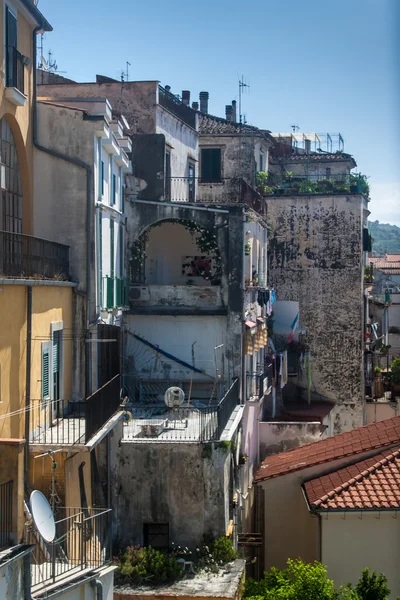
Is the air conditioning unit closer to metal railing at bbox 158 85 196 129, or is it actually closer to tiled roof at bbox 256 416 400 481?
tiled roof at bbox 256 416 400 481

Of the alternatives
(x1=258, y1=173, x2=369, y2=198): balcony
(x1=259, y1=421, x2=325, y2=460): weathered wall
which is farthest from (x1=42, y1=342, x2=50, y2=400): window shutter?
(x1=258, y1=173, x2=369, y2=198): balcony

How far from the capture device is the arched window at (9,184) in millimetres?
18703

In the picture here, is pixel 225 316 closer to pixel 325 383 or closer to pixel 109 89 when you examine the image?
pixel 109 89

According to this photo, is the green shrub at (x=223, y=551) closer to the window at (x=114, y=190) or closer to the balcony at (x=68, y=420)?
the balcony at (x=68, y=420)

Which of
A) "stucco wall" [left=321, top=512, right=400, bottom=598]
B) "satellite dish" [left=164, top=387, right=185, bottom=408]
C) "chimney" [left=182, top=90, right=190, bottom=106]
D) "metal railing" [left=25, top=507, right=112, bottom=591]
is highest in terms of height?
"chimney" [left=182, top=90, right=190, bottom=106]

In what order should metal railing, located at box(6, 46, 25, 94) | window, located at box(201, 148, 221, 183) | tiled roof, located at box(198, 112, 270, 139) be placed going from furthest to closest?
1. tiled roof, located at box(198, 112, 270, 139)
2. window, located at box(201, 148, 221, 183)
3. metal railing, located at box(6, 46, 25, 94)

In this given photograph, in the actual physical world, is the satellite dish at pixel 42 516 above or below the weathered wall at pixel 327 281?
below

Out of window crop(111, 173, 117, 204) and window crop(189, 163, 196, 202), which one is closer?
window crop(111, 173, 117, 204)

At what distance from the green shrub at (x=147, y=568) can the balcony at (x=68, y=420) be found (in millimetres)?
3013

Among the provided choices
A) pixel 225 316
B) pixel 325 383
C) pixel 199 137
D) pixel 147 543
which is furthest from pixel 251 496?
pixel 199 137

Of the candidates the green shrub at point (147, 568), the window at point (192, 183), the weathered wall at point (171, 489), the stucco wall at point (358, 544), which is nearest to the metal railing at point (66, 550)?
the green shrub at point (147, 568)

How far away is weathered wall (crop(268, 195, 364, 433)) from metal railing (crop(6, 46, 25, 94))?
23570 mm

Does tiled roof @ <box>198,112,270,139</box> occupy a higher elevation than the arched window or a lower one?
higher

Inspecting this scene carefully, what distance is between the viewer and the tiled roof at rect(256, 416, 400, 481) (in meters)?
21.8
